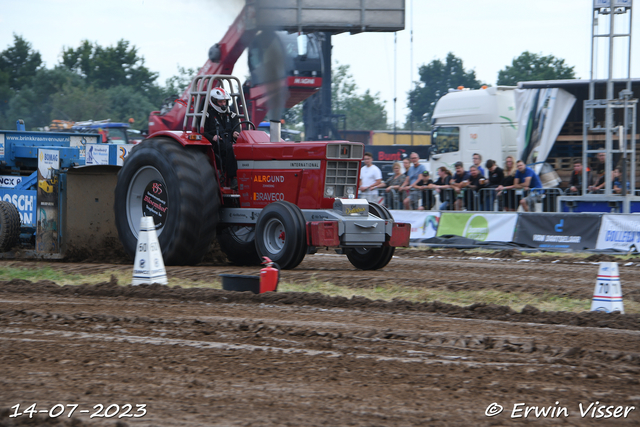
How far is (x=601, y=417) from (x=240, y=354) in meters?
2.35

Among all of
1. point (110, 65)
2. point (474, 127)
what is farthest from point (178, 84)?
point (474, 127)

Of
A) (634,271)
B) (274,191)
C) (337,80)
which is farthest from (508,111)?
(337,80)

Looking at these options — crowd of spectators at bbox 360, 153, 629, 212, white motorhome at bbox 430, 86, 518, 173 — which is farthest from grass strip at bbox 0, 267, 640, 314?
white motorhome at bbox 430, 86, 518, 173

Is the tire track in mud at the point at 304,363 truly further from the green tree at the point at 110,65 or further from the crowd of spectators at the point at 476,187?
the green tree at the point at 110,65

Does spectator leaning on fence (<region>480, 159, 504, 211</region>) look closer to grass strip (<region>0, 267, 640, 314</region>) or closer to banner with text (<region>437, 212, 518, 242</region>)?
banner with text (<region>437, 212, 518, 242</region>)

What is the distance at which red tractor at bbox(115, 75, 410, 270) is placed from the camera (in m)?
9.66

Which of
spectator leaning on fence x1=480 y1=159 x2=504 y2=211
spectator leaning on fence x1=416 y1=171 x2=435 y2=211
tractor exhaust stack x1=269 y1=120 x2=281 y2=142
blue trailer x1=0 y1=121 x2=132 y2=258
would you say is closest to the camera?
tractor exhaust stack x1=269 y1=120 x2=281 y2=142

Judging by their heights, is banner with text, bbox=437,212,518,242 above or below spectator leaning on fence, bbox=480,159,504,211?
below

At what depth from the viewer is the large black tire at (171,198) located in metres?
9.96

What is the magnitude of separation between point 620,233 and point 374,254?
5149 mm

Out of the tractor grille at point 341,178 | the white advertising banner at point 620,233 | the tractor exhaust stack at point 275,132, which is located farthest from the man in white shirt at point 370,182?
the tractor grille at point 341,178

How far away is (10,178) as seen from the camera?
1295cm

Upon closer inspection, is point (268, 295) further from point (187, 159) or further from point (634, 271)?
point (634, 271)

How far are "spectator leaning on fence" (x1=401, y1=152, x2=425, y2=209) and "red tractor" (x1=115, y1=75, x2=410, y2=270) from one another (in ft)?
19.2
